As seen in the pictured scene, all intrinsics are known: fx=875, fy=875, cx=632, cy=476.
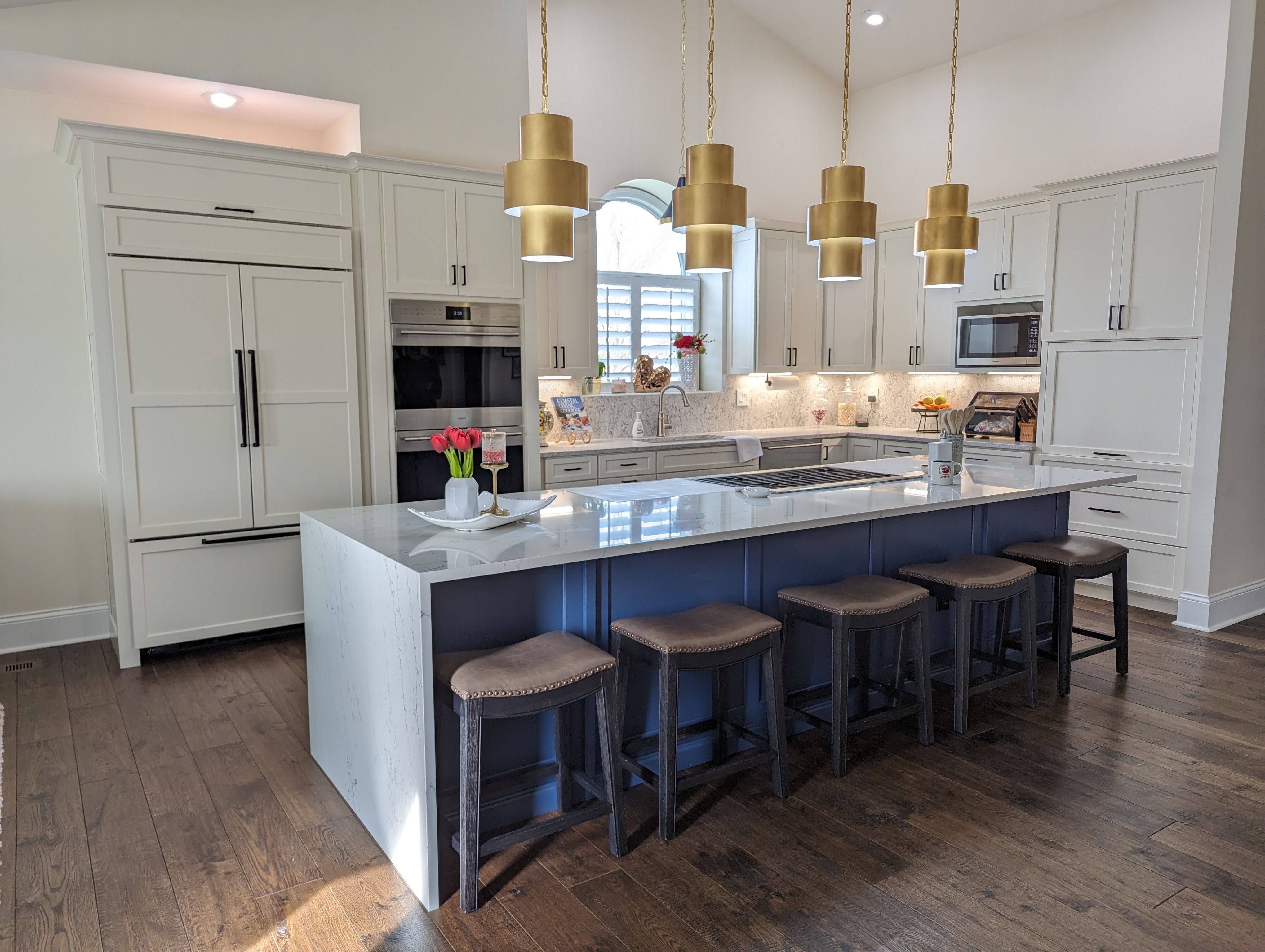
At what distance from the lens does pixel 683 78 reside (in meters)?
6.20

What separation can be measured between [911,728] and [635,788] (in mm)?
1143

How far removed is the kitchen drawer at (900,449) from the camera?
6148mm

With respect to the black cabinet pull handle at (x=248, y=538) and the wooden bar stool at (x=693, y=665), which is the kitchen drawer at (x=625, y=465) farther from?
the wooden bar stool at (x=693, y=665)

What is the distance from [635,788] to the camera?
285cm

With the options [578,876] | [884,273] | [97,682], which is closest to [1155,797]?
[578,876]

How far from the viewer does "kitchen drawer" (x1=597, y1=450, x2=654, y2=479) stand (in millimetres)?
5418

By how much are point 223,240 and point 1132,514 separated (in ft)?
16.2

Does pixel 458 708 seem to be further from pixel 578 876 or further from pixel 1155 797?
pixel 1155 797

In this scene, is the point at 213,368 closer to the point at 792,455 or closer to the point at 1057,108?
the point at 792,455

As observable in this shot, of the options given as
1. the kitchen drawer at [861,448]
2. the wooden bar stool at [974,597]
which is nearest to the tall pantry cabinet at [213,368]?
the wooden bar stool at [974,597]

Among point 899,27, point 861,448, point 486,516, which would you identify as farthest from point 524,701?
point 899,27

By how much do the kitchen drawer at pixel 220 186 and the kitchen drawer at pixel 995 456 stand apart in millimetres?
3952

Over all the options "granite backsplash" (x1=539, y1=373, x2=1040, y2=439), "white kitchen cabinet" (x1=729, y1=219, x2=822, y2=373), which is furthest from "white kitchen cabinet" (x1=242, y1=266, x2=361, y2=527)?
"white kitchen cabinet" (x1=729, y1=219, x2=822, y2=373)

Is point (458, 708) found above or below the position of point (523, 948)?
above
